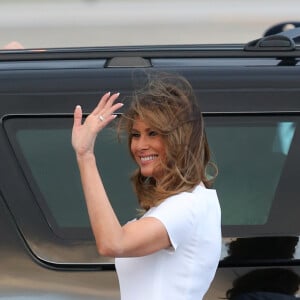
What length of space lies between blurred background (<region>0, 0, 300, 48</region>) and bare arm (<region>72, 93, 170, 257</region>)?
6280mm

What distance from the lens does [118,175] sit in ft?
7.28

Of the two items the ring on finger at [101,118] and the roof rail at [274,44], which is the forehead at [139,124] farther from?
the roof rail at [274,44]

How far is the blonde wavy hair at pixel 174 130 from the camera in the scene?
5.92ft

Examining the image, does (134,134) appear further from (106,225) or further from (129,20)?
(129,20)

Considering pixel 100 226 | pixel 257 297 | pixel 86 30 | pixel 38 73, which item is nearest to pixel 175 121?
pixel 100 226

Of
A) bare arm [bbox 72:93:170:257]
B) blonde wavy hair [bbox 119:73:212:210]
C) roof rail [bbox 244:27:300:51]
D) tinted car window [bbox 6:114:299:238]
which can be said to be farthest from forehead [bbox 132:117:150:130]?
roof rail [bbox 244:27:300:51]

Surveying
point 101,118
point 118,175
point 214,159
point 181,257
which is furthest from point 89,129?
point 214,159

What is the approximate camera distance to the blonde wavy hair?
5.92 ft

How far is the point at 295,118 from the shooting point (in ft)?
7.38

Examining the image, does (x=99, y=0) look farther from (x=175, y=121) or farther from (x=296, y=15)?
(x=175, y=121)

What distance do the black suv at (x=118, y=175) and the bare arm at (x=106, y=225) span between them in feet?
1.19

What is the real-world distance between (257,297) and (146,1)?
6257 mm

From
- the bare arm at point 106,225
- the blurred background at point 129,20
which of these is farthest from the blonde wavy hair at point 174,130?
the blurred background at point 129,20

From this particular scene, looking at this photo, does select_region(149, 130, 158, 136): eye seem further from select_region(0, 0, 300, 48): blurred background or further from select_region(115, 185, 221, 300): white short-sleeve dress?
select_region(0, 0, 300, 48): blurred background
